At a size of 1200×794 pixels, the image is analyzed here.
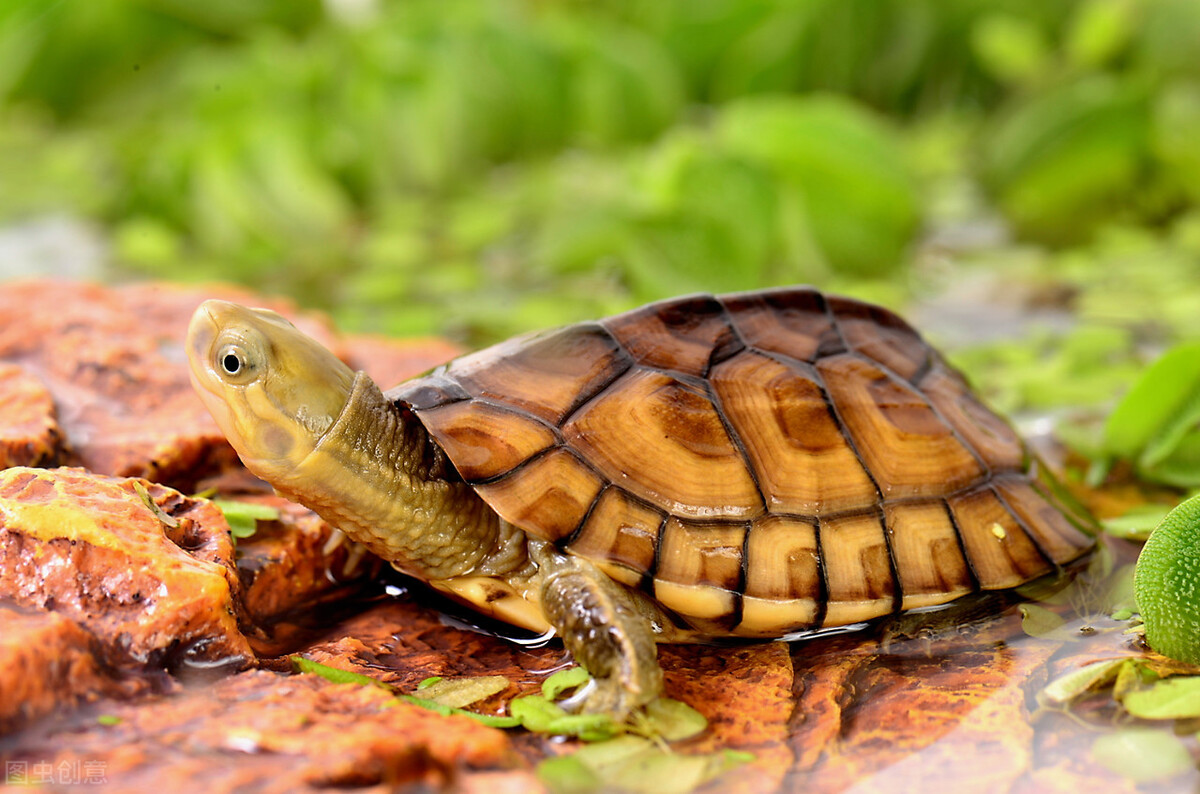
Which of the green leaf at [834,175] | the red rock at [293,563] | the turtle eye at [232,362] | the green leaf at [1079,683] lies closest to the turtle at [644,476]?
the turtle eye at [232,362]

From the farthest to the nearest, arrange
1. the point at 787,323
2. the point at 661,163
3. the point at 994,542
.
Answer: the point at 661,163, the point at 787,323, the point at 994,542

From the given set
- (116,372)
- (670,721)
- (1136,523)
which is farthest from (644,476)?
(116,372)

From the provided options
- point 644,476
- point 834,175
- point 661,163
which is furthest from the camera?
point 834,175

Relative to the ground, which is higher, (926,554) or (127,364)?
(127,364)

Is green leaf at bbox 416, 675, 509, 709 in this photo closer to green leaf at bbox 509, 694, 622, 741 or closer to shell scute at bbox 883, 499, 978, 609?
green leaf at bbox 509, 694, 622, 741

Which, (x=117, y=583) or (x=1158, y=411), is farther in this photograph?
(x=1158, y=411)

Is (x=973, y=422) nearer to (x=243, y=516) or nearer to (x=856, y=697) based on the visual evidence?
(x=856, y=697)

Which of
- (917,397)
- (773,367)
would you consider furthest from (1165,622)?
(773,367)

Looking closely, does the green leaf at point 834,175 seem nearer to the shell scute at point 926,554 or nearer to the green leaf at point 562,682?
the shell scute at point 926,554
